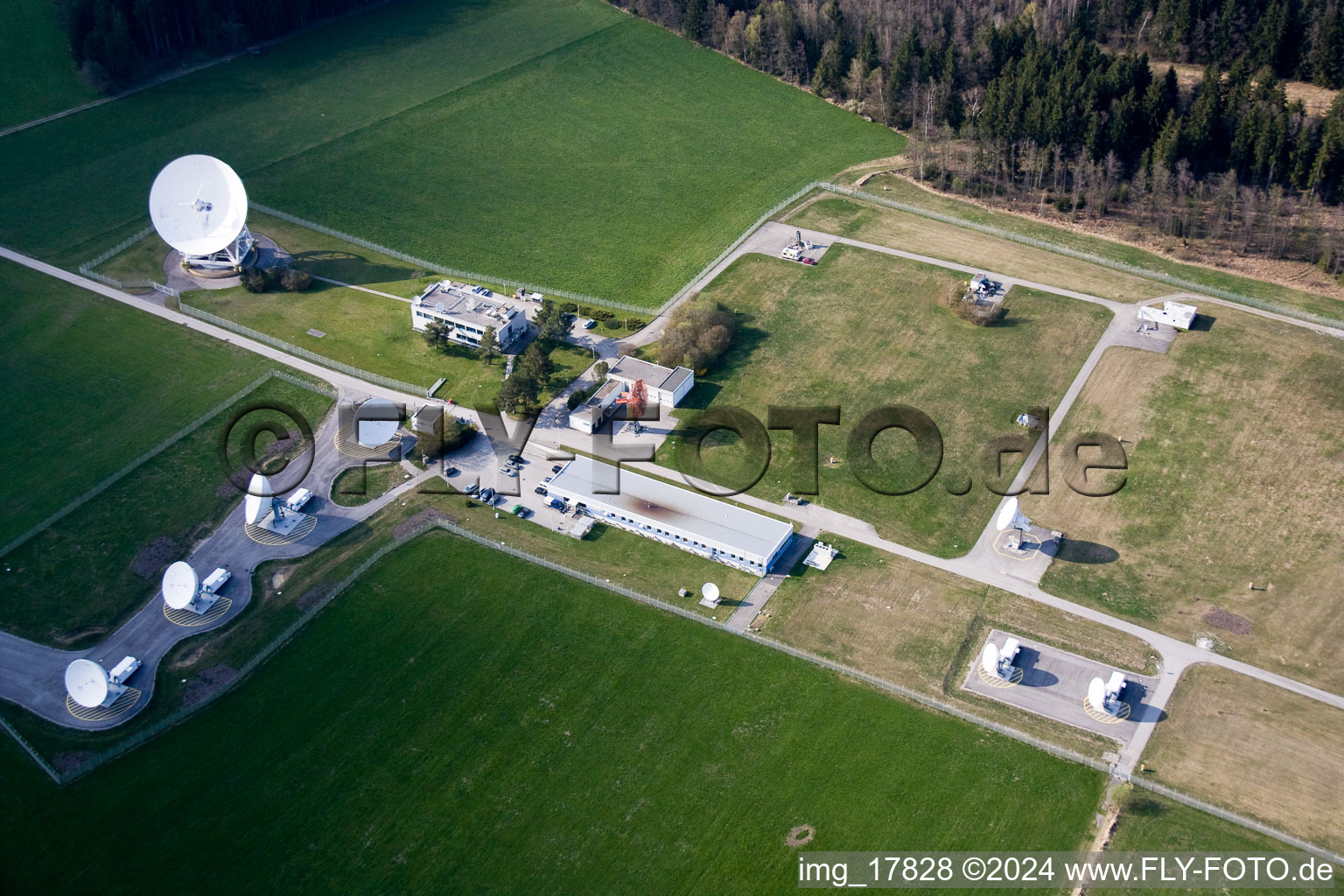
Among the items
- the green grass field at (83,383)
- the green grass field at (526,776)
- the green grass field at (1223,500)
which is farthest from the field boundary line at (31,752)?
the green grass field at (1223,500)

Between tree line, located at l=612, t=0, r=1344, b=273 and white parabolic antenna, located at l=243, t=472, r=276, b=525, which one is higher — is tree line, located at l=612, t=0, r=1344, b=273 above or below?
above

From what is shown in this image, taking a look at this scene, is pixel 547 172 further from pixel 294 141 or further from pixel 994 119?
pixel 994 119

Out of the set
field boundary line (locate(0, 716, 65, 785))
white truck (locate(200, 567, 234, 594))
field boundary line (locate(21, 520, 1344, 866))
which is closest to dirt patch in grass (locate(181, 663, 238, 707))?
field boundary line (locate(21, 520, 1344, 866))

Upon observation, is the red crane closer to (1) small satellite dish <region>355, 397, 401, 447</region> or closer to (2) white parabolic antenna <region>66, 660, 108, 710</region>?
(1) small satellite dish <region>355, 397, 401, 447</region>

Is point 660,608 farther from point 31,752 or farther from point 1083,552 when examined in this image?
point 31,752

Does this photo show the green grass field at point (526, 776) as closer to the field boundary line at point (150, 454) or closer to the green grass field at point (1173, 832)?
the green grass field at point (1173, 832)

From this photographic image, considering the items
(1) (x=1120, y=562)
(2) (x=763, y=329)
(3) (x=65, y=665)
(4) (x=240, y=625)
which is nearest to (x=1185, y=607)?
(1) (x=1120, y=562)

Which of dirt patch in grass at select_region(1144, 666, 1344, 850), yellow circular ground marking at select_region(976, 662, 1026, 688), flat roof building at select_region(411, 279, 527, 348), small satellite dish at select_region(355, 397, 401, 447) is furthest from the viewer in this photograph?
flat roof building at select_region(411, 279, 527, 348)

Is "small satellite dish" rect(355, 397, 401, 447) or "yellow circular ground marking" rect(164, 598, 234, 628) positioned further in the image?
"small satellite dish" rect(355, 397, 401, 447)
